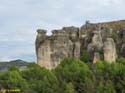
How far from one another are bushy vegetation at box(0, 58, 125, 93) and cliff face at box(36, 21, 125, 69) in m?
14.7

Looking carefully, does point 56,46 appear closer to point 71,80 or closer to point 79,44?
point 79,44

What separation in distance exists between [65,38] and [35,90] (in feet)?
98.6

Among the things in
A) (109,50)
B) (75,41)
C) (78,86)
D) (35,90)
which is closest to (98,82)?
(78,86)

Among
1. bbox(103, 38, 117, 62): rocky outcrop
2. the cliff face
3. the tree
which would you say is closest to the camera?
the tree

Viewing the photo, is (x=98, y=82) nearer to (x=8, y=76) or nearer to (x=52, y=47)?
(x=8, y=76)

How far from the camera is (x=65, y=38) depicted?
10569 cm

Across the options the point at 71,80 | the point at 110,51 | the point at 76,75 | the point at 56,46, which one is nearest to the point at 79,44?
the point at 56,46

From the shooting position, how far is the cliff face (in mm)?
102206

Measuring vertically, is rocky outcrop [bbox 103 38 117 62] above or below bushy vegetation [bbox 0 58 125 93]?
above

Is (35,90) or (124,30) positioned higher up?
(124,30)

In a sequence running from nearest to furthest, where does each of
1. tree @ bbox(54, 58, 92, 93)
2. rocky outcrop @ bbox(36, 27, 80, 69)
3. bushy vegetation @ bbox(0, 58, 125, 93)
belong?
bushy vegetation @ bbox(0, 58, 125, 93)
tree @ bbox(54, 58, 92, 93)
rocky outcrop @ bbox(36, 27, 80, 69)

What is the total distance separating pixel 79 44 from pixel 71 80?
27.2m

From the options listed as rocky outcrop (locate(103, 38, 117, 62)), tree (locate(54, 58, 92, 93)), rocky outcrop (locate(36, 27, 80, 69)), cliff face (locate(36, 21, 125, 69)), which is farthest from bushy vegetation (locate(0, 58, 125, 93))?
rocky outcrop (locate(36, 27, 80, 69))

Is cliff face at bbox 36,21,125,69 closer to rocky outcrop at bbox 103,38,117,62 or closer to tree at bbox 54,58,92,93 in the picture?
rocky outcrop at bbox 103,38,117,62
